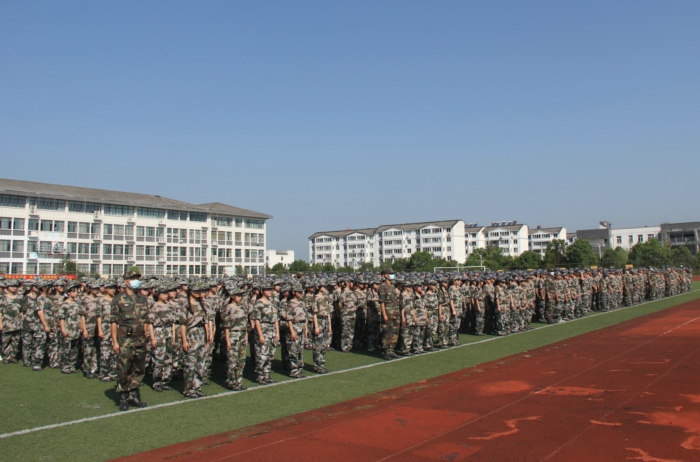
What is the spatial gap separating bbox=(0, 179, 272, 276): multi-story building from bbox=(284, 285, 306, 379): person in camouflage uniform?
109 ft

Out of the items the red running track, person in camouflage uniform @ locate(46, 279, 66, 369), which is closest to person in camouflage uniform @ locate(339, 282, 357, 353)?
the red running track

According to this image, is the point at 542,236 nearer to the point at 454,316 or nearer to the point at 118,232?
the point at 118,232

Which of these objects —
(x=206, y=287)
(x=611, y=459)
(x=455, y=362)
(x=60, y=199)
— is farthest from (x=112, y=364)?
(x=60, y=199)

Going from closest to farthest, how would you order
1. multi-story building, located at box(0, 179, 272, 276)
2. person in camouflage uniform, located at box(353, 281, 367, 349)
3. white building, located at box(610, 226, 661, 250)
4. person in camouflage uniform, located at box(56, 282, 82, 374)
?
person in camouflage uniform, located at box(56, 282, 82, 374) → person in camouflage uniform, located at box(353, 281, 367, 349) → multi-story building, located at box(0, 179, 272, 276) → white building, located at box(610, 226, 661, 250)

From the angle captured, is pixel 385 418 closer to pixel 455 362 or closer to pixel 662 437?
pixel 662 437

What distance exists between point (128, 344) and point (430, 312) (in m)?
7.21

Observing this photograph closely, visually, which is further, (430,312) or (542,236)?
(542,236)

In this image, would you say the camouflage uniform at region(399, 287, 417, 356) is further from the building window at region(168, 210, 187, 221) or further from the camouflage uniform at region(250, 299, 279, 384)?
the building window at region(168, 210, 187, 221)

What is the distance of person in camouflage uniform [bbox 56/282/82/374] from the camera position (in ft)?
32.9

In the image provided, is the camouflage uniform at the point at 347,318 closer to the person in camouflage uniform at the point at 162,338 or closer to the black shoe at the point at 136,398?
the person in camouflage uniform at the point at 162,338

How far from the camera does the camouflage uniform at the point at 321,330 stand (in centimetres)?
1016

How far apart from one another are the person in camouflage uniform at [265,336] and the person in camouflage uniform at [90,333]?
9.96 feet

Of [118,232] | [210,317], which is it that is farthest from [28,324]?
[118,232]

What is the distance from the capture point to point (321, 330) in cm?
1052
